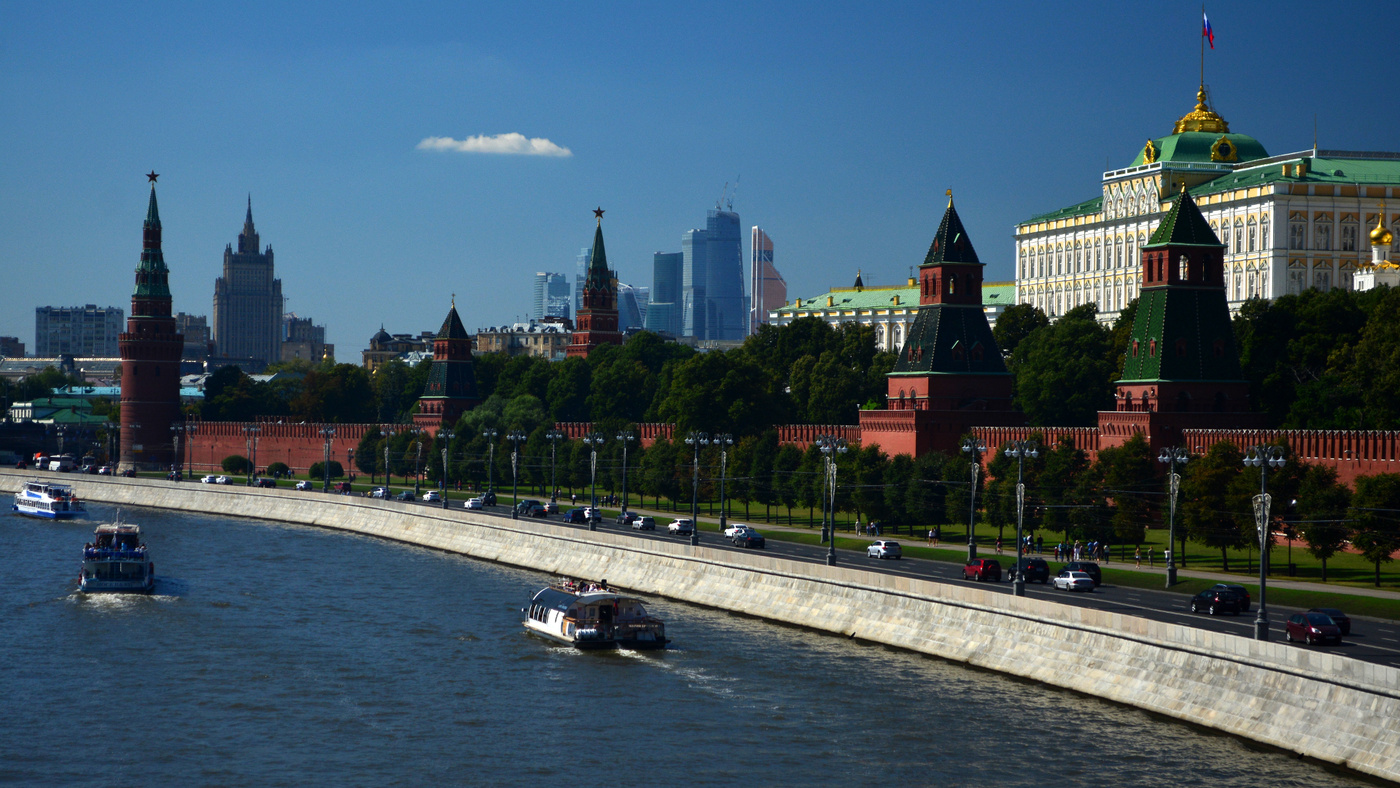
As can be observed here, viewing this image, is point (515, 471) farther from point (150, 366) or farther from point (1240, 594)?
point (150, 366)

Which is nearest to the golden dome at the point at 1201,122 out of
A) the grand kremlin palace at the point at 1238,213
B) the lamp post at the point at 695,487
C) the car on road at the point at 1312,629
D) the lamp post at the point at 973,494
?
the grand kremlin palace at the point at 1238,213

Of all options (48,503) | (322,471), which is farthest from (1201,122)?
(48,503)

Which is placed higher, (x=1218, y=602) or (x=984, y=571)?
(x=984, y=571)

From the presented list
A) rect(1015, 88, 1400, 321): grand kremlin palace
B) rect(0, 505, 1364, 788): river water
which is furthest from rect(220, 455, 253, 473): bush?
rect(0, 505, 1364, 788): river water

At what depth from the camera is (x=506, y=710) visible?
49094 mm

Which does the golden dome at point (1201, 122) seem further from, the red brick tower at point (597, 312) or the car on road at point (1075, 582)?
the car on road at point (1075, 582)

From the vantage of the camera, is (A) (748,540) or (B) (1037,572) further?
(A) (748,540)

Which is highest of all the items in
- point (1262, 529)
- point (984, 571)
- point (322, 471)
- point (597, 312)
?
point (597, 312)

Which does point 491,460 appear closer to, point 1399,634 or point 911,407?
point 911,407

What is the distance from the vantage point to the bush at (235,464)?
168750mm

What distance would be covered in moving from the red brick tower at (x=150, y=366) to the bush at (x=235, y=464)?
886cm

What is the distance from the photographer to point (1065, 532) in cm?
8381

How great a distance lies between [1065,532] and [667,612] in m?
24.4

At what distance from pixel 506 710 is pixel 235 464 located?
127 m
